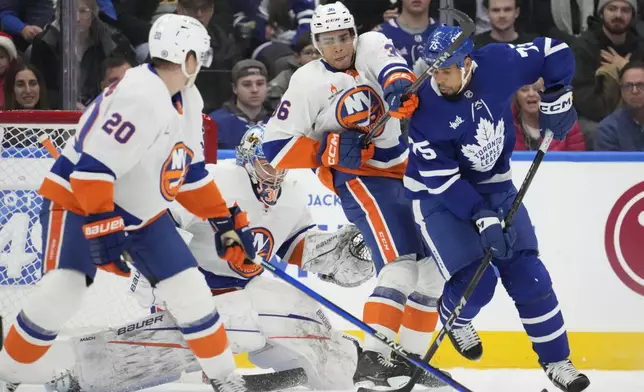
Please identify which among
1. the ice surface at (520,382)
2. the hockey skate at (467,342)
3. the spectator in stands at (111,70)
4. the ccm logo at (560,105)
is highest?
the ccm logo at (560,105)

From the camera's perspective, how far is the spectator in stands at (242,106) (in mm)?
5055

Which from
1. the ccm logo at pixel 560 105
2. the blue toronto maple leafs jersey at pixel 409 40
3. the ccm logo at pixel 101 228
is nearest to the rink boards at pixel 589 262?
the blue toronto maple leafs jersey at pixel 409 40

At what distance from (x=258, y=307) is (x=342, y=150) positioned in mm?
631

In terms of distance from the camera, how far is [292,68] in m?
5.21

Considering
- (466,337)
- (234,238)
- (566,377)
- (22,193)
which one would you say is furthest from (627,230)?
(22,193)

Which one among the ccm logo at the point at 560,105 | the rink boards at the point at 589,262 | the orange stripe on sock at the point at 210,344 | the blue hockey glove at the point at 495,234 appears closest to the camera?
the orange stripe on sock at the point at 210,344

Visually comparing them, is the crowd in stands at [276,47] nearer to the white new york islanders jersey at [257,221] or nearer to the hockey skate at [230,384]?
the white new york islanders jersey at [257,221]

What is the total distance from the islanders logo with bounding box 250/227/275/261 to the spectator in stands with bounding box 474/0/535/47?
5.58ft

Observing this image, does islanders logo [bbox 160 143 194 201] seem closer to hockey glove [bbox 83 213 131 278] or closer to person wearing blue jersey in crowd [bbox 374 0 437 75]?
hockey glove [bbox 83 213 131 278]

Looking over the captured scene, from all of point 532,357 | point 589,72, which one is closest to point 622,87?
point 589,72

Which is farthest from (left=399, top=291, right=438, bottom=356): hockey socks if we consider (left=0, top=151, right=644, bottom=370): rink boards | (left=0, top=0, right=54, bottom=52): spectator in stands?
(left=0, top=0, right=54, bottom=52): spectator in stands

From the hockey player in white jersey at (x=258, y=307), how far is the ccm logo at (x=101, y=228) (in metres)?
0.63

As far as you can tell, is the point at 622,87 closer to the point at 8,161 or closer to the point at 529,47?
the point at 529,47

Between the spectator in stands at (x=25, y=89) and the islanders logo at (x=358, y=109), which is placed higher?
the islanders logo at (x=358, y=109)
